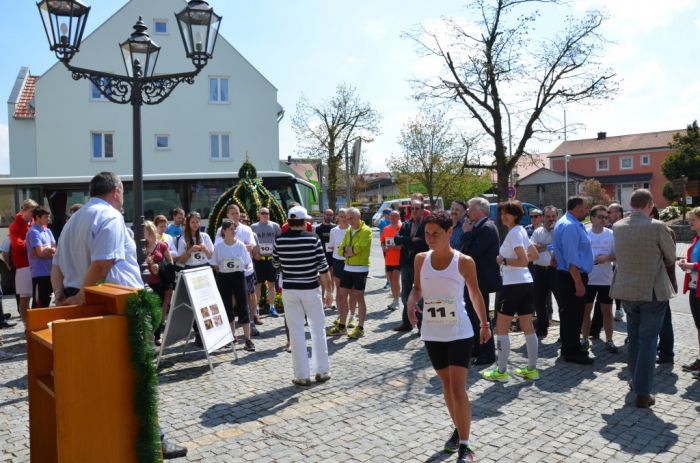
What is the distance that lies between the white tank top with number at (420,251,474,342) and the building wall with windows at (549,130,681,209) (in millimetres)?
66588

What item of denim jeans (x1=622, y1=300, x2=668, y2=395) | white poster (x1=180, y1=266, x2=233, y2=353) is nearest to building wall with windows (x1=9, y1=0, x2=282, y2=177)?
white poster (x1=180, y1=266, x2=233, y2=353)

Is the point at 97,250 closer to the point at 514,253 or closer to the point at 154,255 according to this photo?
the point at 514,253

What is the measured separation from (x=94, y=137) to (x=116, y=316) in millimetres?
31917

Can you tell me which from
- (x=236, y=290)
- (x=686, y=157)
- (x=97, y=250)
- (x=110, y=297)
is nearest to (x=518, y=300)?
(x=236, y=290)

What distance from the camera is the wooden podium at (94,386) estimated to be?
303cm

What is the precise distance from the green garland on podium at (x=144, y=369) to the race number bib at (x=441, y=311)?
1.98m

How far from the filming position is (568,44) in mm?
11789

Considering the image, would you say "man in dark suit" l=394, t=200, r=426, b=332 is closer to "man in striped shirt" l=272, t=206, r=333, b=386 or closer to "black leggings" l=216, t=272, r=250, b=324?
"black leggings" l=216, t=272, r=250, b=324

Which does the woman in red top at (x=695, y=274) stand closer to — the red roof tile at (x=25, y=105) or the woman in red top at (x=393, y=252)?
the woman in red top at (x=393, y=252)

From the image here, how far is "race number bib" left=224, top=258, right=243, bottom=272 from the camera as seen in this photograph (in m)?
8.15

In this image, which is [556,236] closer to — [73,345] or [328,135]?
[73,345]

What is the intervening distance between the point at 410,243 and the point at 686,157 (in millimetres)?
45443

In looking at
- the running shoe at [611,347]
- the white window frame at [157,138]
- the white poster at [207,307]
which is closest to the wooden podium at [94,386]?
the white poster at [207,307]

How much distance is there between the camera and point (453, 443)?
4.50 metres
